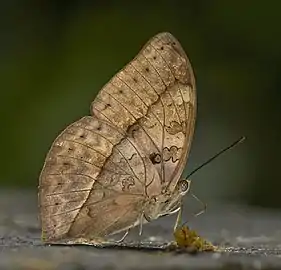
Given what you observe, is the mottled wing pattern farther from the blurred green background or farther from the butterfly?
the blurred green background

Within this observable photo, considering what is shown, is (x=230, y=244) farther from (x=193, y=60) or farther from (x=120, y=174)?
(x=193, y=60)

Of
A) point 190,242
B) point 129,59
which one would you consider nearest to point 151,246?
point 190,242

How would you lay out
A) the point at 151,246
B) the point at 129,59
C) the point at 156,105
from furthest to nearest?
the point at 129,59 < the point at 156,105 < the point at 151,246

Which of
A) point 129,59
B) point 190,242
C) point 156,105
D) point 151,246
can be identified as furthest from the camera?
point 129,59

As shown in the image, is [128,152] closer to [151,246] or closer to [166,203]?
[166,203]

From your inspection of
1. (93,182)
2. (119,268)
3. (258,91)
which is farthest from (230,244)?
(258,91)

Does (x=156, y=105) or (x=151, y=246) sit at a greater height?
(x=156, y=105)
